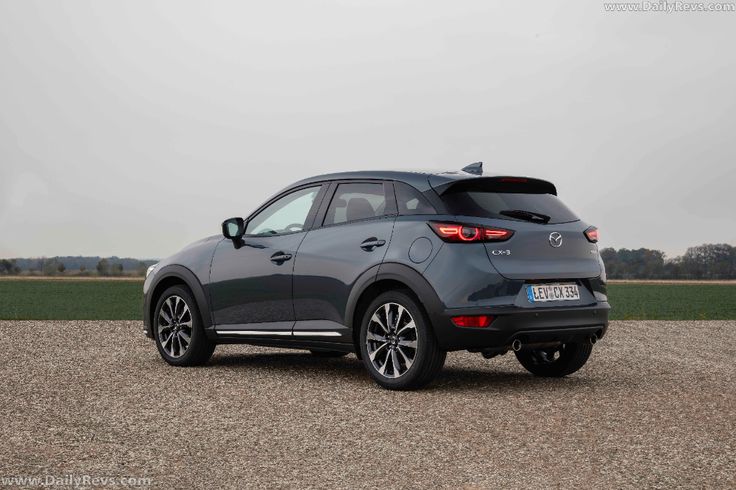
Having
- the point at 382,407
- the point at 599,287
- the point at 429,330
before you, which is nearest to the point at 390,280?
the point at 429,330

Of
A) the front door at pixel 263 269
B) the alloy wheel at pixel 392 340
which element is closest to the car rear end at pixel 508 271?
the alloy wheel at pixel 392 340

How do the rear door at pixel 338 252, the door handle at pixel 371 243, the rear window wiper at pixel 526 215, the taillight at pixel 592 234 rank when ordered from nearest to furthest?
the rear window wiper at pixel 526 215 < the door handle at pixel 371 243 < the rear door at pixel 338 252 < the taillight at pixel 592 234

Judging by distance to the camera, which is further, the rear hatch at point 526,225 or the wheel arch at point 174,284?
the wheel arch at point 174,284

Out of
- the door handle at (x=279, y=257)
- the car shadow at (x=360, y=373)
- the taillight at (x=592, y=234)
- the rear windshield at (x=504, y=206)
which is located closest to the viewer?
the rear windshield at (x=504, y=206)

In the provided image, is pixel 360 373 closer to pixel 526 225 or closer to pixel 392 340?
pixel 392 340

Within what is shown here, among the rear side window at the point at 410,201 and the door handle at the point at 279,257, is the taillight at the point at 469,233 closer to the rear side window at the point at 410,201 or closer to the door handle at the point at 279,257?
the rear side window at the point at 410,201

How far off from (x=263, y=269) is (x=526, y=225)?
2658mm

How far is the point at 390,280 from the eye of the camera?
8234 millimetres

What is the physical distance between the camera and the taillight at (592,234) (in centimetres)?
857

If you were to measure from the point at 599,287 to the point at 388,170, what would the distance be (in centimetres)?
211

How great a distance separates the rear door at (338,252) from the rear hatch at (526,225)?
68 cm

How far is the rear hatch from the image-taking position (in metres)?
7.94

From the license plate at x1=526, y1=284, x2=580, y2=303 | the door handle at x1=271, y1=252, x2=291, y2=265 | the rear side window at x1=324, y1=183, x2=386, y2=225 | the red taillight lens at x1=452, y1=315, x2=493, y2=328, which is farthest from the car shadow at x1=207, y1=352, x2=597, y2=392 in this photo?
the rear side window at x1=324, y1=183, x2=386, y2=225

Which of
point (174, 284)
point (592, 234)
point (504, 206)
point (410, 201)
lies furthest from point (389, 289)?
point (174, 284)
